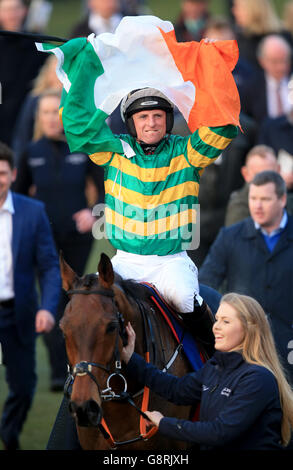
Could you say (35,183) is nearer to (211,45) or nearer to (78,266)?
(78,266)

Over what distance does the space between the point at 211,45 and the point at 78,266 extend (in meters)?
3.95

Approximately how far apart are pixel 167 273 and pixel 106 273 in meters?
0.69

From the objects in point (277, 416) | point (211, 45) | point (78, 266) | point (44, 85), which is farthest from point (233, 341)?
point (44, 85)

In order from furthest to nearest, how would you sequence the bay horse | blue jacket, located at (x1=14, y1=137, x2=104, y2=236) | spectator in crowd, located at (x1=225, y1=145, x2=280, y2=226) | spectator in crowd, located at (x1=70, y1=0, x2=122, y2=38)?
spectator in crowd, located at (x1=70, y1=0, x2=122, y2=38) < blue jacket, located at (x1=14, y1=137, x2=104, y2=236) < spectator in crowd, located at (x1=225, y1=145, x2=280, y2=226) < the bay horse

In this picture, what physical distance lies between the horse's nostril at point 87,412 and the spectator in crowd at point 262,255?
280cm

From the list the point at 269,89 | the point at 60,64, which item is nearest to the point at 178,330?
the point at 60,64

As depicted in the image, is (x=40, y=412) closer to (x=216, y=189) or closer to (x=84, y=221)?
(x=84, y=221)

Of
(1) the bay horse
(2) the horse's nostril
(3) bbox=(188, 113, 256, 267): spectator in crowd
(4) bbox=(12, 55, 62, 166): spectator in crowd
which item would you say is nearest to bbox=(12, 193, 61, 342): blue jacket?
(3) bbox=(188, 113, 256, 267): spectator in crowd

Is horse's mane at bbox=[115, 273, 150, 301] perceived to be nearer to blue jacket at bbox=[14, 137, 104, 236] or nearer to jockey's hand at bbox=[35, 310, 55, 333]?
jockey's hand at bbox=[35, 310, 55, 333]

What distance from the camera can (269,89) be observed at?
11.9m

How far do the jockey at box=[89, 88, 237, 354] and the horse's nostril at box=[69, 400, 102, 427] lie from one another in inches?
43.4

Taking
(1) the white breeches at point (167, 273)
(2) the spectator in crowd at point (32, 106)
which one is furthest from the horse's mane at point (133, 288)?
(2) the spectator in crowd at point (32, 106)

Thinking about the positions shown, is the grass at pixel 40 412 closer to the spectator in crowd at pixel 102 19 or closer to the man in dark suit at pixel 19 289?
the man in dark suit at pixel 19 289

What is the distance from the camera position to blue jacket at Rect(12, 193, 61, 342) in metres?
7.95
